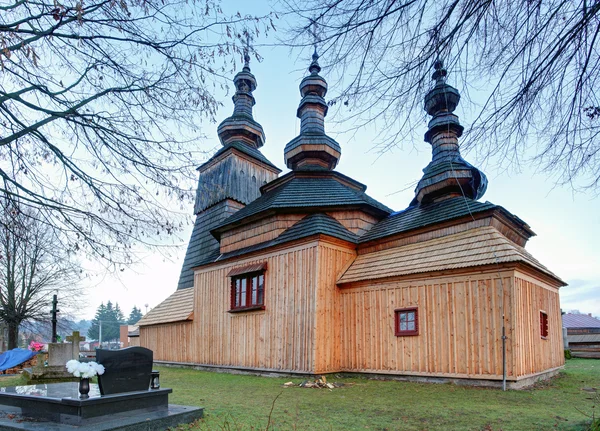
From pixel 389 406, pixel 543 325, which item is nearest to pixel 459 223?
pixel 543 325

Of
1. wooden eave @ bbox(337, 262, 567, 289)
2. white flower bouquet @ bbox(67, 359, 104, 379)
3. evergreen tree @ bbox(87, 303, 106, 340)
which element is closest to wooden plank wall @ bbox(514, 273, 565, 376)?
wooden eave @ bbox(337, 262, 567, 289)

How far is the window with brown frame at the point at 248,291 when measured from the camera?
13758mm

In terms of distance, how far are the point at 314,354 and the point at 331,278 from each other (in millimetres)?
2343

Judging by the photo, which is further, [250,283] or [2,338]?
[2,338]

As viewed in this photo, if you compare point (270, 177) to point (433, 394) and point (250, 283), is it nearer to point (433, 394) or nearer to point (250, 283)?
point (250, 283)

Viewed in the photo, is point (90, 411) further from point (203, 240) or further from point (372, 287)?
point (203, 240)

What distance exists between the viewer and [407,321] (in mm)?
11141

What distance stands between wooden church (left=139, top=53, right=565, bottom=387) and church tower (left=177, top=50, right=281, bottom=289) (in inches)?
192

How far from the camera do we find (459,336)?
10102 millimetres

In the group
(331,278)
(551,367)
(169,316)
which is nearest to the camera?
(551,367)

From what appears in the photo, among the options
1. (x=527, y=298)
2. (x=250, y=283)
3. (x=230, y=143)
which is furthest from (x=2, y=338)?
(x=527, y=298)

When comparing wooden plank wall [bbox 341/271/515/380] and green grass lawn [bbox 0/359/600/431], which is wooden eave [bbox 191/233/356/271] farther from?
green grass lawn [bbox 0/359/600/431]

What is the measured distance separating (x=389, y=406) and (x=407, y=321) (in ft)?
13.0

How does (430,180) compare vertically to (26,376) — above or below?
above
